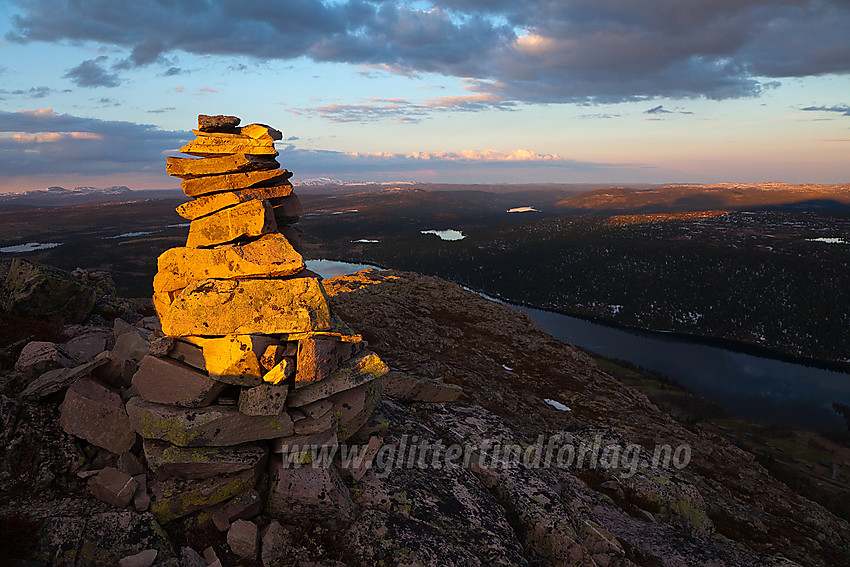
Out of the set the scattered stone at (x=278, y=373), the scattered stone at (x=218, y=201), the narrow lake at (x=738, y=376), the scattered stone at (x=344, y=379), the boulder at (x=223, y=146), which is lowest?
the narrow lake at (x=738, y=376)

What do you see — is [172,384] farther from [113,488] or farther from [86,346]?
[86,346]

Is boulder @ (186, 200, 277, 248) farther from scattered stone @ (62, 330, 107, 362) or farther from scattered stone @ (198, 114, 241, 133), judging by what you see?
scattered stone @ (62, 330, 107, 362)

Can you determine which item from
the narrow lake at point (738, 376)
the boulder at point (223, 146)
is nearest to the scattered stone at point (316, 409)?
the boulder at point (223, 146)

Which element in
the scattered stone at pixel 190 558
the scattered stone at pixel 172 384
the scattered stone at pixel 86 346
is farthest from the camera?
the scattered stone at pixel 86 346

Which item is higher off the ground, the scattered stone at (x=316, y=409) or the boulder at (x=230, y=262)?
the boulder at (x=230, y=262)

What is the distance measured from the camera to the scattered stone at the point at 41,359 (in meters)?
16.5

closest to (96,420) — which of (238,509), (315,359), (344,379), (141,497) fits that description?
(141,497)

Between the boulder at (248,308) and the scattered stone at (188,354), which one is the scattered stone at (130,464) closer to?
the scattered stone at (188,354)

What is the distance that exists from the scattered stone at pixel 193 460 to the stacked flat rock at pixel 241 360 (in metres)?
0.03

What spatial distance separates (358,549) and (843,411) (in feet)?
523

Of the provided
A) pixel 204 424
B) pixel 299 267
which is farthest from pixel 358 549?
pixel 299 267

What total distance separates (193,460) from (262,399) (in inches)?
103

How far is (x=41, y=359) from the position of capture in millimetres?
16859

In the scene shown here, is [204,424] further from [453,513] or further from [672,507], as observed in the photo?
[672,507]
